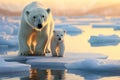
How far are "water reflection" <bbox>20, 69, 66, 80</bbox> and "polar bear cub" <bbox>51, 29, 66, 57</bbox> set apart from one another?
5.00 ft

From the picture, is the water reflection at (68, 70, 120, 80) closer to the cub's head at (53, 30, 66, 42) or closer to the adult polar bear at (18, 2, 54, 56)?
the cub's head at (53, 30, 66, 42)

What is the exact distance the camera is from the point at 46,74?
6.53 metres

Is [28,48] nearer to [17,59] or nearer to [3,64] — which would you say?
[17,59]

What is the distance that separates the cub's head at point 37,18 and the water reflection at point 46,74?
4.09 feet

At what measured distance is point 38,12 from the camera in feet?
26.5

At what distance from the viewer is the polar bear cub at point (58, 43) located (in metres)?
8.37

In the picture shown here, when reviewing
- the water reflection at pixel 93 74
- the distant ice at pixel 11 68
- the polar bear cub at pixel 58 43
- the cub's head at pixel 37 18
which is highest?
the cub's head at pixel 37 18

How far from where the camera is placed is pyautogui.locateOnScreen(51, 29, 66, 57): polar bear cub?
837 centimetres

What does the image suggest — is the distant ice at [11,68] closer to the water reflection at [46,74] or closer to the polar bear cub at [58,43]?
the water reflection at [46,74]

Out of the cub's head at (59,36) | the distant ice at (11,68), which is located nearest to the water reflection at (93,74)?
the distant ice at (11,68)

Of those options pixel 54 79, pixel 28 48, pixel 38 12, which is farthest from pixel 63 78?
pixel 28 48

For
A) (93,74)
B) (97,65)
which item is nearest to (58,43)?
(97,65)

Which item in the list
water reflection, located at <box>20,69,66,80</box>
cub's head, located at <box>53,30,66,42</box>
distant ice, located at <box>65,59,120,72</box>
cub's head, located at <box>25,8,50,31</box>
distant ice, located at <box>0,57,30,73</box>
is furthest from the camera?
cub's head, located at <box>53,30,66,42</box>

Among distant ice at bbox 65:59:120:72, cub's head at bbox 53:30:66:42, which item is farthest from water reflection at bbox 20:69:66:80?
cub's head at bbox 53:30:66:42
